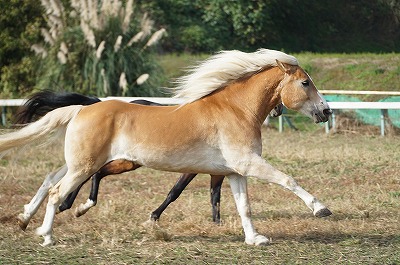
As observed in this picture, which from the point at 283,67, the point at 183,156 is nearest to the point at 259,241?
the point at 183,156

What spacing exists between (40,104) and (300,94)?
9.69 ft

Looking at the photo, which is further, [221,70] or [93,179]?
[93,179]

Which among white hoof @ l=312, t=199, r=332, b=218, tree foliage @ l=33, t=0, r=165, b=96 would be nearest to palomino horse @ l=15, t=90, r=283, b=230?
white hoof @ l=312, t=199, r=332, b=218

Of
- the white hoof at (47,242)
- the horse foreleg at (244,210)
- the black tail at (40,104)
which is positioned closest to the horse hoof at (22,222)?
the white hoof at (47,242)

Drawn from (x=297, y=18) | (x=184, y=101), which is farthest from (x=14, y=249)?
(x=297, y=18)

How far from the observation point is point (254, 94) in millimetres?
8930

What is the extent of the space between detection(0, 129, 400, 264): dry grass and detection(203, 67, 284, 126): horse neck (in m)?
1.22

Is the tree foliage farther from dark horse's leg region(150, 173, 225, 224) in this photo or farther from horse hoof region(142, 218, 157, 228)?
horse hoof region(142, 218, 157, 228)

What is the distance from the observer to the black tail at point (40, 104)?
9.99 m

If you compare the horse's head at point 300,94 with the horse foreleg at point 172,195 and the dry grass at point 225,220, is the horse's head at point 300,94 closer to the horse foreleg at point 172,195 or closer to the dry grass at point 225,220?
the dry grass at point 225,220

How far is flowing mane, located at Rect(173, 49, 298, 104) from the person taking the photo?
8.92 metres

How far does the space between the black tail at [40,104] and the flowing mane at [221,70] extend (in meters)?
1.88

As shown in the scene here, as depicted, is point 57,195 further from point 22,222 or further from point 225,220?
point 225,220

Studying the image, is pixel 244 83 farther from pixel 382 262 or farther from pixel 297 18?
pixel 297 18
